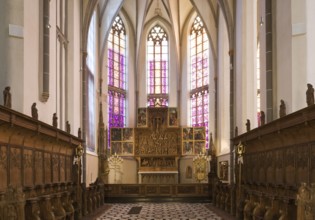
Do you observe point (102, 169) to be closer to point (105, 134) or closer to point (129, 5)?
point (105, 134)

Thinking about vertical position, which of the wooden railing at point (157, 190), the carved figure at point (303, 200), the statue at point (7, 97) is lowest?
the wooden railing at point (157, 190)

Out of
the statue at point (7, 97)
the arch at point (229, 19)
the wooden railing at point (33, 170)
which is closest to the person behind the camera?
the wooden railing at point (33, 170)

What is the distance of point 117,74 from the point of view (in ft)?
105

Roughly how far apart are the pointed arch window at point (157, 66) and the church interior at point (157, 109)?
0.23ft

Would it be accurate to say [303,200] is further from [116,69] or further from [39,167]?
[116,69]

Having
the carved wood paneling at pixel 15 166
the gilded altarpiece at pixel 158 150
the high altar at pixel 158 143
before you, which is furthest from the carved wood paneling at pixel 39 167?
the gilded altarpiece at pixel 158 150

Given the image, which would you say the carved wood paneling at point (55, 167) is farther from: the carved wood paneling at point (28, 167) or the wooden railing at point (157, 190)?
the wooden railing at point (157, 190)

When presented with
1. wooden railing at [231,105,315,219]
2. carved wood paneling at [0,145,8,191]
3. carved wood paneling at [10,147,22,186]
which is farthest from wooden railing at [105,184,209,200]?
carved wood paneling at [0,145,8,191]

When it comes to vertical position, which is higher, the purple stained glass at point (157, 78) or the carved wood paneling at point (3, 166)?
the purple stained glass at point (157, 78)

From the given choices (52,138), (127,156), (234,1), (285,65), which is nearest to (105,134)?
(127,156)

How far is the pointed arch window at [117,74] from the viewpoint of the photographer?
3103 cm

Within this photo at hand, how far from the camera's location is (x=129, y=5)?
31875mm

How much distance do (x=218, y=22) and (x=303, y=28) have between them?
546 inches

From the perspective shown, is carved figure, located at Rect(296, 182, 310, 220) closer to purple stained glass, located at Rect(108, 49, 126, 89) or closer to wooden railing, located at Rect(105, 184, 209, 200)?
wooden railing, located at Rect(105, 184, 209, 200)
